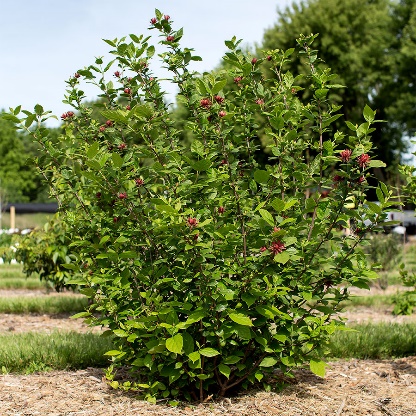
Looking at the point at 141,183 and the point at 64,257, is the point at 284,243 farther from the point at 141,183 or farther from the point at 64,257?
the point at 64,257

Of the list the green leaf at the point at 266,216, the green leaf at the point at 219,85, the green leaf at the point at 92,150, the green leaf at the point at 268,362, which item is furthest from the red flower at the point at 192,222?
the green leaf at the point at 268,362

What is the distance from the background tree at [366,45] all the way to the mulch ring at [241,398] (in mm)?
25795

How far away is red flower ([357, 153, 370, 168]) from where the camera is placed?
3.16 metres

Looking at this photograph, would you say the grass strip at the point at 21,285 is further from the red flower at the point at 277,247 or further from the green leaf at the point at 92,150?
the red flower at the point at 277,247

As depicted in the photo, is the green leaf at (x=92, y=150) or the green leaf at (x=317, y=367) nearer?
the green leaf at (x=92, y=150)

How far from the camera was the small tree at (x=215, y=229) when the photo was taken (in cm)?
321

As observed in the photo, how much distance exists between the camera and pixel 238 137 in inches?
143

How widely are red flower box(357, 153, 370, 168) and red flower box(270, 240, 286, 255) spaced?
0.65 meters

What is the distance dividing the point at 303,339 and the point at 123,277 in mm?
1169

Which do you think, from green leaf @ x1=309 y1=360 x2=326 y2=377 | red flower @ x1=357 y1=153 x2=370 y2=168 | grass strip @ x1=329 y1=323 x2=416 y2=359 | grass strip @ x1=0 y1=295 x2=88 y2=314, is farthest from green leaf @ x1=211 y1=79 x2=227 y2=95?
grass strip @ x1=0 y1=295 x2=88 y2=314

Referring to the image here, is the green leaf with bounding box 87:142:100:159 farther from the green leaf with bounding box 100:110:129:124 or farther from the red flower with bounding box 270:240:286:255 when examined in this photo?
the red flower with bounding box 270:240:286:255

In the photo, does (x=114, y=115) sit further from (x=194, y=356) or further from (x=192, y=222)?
(x=194, y=356)

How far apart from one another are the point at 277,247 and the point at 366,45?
101 ft

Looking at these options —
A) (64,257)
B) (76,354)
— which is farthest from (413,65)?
(76,354)
